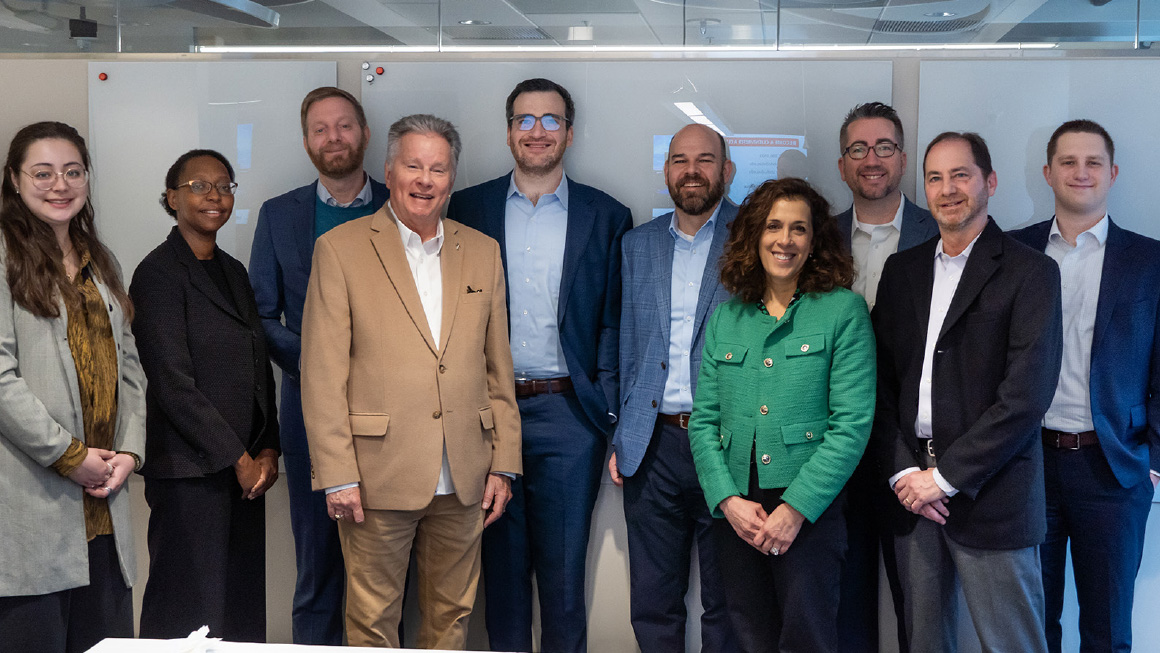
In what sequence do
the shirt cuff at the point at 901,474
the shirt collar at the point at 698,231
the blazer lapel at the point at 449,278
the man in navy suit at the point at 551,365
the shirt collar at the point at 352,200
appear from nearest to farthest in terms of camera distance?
the shirt cuff at the point at 901,474 < the blazer lapel at the point at 449,278 < the shirt collar at the point at 698,231 < the man in navy suit at the point at 551,365 < the shirt collar at the point at 352,200

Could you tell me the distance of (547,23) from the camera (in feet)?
14.1

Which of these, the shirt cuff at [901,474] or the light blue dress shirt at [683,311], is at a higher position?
the light blue dress shirt at [683,311]

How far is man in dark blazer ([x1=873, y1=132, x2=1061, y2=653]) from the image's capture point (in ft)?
8.85

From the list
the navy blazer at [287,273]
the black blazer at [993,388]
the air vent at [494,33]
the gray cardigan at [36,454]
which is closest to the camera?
the gray cardigan at [36,454]

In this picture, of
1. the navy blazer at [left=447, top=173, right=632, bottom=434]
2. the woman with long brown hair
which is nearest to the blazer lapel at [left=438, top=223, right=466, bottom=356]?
the navy blazer at [left=447, top=173, right=632, bottom=434]

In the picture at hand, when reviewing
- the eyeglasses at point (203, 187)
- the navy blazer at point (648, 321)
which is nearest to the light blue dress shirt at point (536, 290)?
the navy blazer at point (648, 321)

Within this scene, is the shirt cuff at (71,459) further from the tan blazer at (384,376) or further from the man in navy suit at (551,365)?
the man in navy suit at (551,365)

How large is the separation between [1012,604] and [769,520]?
2.58 ft

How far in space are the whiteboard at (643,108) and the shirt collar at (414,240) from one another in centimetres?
90

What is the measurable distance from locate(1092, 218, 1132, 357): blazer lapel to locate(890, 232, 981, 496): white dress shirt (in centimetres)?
67

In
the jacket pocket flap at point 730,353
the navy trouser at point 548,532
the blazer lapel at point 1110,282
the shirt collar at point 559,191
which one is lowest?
the navy trouser at point 548,532

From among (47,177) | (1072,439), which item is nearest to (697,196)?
(1072,439)

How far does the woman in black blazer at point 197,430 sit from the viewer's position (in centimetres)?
299

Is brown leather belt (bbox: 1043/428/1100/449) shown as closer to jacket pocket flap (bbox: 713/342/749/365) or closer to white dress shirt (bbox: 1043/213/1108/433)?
white dress shirt (bbox: 1043/213/1108/433)
